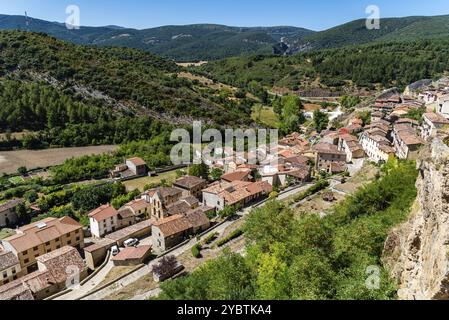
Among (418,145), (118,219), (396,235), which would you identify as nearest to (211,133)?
(118,219)

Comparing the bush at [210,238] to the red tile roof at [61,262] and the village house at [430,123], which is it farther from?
the village house at [430,123]

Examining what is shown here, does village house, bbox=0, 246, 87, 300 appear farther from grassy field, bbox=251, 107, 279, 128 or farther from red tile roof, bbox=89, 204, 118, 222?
grassy field, bbox=251, 107, 279, 128

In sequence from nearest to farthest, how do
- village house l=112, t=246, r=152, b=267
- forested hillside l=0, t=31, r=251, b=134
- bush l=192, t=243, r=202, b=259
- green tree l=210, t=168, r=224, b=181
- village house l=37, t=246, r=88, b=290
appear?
village house l=37, t=246, r=88, b=290, bush l=192, t=243, r=202, b=259, village house l=112, t=246, r=152, b=267, green tree l=210, t=168, r=224, b=181, forested hillside l=0, t=31, r=251, b=134

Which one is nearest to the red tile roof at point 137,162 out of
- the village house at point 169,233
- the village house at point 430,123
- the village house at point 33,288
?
the village house at point 169,233

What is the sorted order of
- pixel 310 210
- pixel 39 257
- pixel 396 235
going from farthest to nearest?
1. pixel 310 210
2. pixel 39 257
3. pixel 396 235

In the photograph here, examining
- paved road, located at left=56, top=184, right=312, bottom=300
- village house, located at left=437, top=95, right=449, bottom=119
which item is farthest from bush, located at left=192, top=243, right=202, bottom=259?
village house, located at left=437, top=95, right=449, bottom=119

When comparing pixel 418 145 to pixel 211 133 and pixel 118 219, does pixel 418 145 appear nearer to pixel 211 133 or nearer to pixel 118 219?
pixel 118 219
